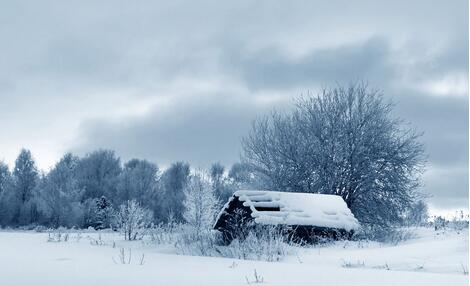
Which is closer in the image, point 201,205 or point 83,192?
point 201,205

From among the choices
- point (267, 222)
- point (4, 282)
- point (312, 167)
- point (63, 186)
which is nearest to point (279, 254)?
point (267, 222)

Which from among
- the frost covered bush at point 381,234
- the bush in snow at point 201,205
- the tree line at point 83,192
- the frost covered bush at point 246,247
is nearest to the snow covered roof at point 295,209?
the frost covered bush at point 246,247

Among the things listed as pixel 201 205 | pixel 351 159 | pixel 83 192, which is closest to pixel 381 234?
pixel 351 159

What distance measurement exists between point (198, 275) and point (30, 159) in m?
46.2

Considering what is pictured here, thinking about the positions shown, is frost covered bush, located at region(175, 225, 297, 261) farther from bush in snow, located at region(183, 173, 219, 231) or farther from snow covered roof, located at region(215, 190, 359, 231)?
bush in snow, located at region(183, 173, 219, 231)

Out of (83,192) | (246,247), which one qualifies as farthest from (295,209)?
(83,192)

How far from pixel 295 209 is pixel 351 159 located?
23.7 ft

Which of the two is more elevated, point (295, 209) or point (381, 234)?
point (295, 209)

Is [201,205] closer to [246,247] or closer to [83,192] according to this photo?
[246,247]

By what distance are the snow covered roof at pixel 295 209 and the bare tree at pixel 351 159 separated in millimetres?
5134

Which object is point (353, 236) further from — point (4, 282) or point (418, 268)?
point (4, 282)

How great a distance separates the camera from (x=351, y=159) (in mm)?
23078

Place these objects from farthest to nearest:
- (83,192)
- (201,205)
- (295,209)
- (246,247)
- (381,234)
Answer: (83,192)
(201,205)
(381,234)
(295,209)
(246,247)

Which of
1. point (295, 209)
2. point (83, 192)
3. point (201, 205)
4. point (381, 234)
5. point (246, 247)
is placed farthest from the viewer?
point (83, 192)
